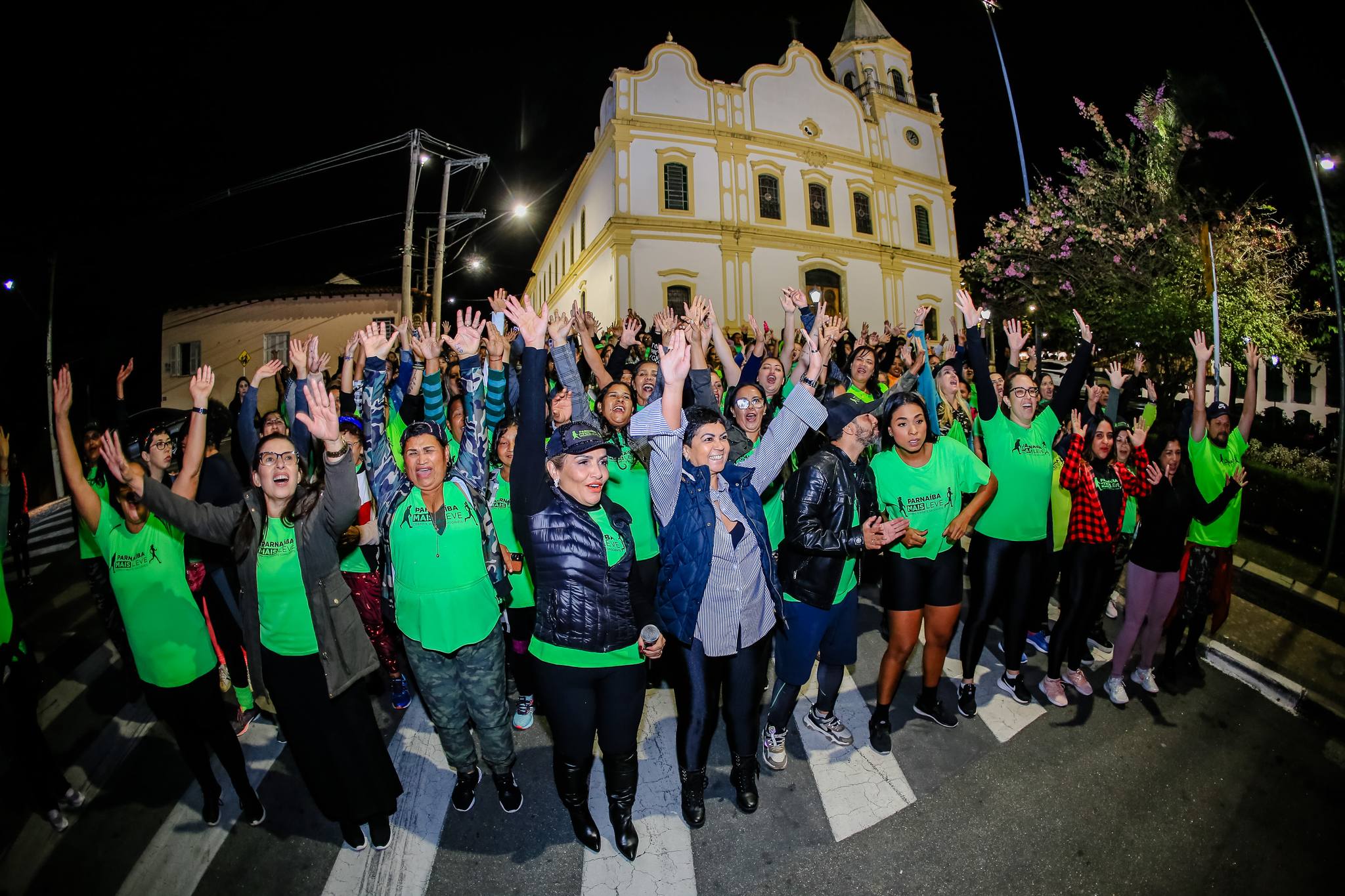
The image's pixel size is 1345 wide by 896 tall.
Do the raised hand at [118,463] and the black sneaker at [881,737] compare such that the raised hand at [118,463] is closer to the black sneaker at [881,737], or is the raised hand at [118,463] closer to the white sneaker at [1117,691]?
the black sneaker at [881,737]

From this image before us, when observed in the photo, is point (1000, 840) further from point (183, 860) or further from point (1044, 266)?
point (1044, 266)

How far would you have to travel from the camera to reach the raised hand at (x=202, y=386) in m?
3.90

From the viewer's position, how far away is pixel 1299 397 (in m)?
26.1

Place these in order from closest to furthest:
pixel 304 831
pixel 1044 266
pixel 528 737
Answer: pixel 304 831 → pixel 528 737 → pixel 1044 266

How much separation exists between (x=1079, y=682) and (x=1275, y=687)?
165 centimetres

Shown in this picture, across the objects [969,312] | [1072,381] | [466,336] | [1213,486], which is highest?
[969,312]

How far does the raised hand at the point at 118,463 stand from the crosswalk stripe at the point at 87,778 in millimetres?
2143

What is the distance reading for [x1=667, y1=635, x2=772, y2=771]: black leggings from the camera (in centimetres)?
316

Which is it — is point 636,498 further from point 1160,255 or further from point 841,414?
point 1160,255

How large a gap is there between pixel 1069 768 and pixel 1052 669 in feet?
2.74

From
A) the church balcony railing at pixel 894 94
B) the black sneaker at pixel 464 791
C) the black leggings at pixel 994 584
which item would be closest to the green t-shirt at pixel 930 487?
the black leggings at pixel 994 584

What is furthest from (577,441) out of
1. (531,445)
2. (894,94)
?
(894,94)

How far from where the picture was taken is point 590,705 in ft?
9.71

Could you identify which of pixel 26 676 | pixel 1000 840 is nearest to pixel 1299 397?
pixel 1000 840
